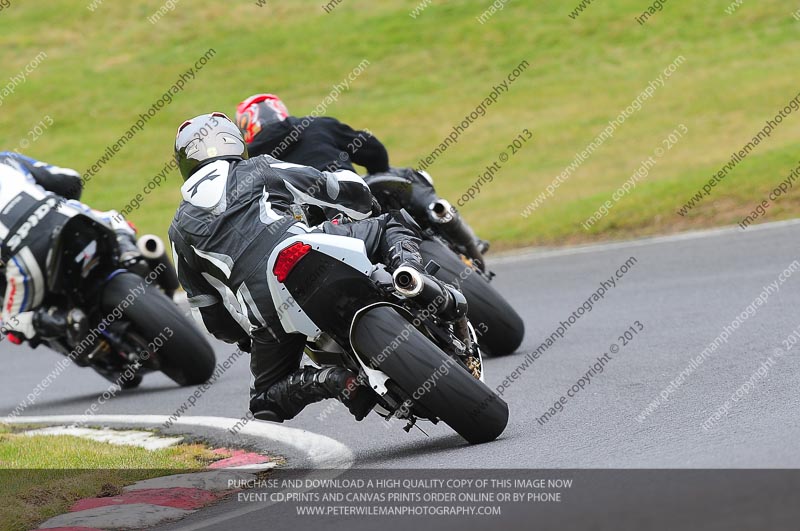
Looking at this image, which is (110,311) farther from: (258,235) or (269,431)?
(258,235)

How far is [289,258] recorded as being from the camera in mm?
6039

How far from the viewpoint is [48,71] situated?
126ft

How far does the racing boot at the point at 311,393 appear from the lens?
20.3 feet

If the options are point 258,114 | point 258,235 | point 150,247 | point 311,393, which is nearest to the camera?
point 258,235

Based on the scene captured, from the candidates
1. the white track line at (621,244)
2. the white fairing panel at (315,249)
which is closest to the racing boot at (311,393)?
the white fairing panel at (315,249)

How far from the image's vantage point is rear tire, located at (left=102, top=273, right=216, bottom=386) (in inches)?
370

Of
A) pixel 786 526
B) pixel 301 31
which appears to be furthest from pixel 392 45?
pixel 786 526

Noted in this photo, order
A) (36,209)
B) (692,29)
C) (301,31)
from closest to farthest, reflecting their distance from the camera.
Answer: (36,209), (692,29), (301,31)

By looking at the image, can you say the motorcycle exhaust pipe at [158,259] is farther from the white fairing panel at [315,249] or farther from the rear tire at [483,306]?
the white fairing panel at [315,249]

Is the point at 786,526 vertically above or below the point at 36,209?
above

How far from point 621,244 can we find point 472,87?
59.8 feet

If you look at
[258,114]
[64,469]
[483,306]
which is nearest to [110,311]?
[258,114]

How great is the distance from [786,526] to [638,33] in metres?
31.1

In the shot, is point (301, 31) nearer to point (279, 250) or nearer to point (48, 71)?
point (48, 71)
